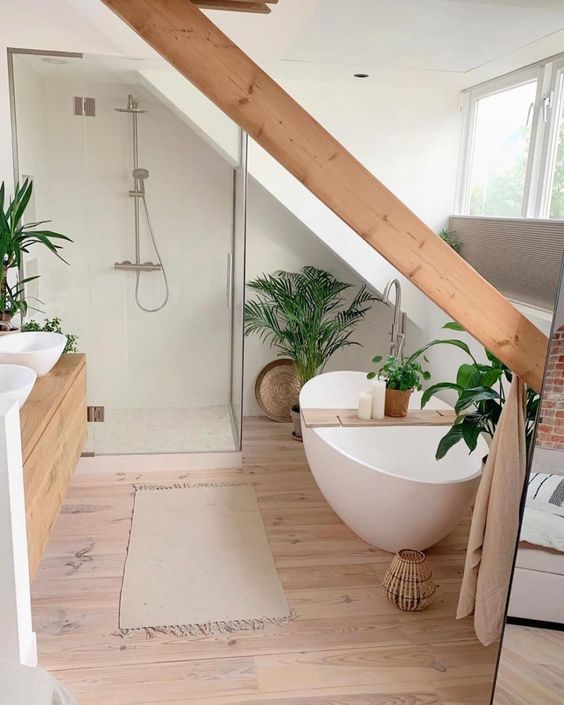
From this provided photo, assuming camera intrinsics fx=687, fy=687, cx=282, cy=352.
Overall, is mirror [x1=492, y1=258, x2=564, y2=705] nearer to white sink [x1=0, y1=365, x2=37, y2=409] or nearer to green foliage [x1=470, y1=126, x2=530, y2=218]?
white sink [x1=0, y1=365, x2=37, y2=409]

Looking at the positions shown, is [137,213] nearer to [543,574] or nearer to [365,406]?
[365,406]

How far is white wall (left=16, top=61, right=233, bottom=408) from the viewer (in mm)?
3766

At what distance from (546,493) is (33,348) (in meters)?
2.29

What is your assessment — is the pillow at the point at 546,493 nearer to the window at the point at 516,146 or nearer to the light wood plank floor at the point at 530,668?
the light wood plank floor at the point at 530,668

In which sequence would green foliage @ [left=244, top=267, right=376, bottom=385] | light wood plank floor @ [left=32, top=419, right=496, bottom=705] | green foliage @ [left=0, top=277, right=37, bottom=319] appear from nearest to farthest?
1. light wood plank floor @ [left=32, top=419, right=496, bottom=705]
2. green foliage @ [left=0, top=277, right=37, bottom=319]
3. green foliage @ [left=244, top=267, right=376, bottom=385]

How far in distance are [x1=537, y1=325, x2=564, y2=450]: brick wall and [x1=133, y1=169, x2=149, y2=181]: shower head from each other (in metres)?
2.74

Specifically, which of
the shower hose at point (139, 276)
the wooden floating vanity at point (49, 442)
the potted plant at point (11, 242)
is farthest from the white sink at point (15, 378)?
the shower hose at point (139, 276)

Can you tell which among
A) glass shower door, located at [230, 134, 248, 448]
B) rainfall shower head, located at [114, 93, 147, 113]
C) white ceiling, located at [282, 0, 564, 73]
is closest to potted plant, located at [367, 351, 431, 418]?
glass shower door, located at [230, 134, 248, 448]

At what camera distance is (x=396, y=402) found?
3.73m

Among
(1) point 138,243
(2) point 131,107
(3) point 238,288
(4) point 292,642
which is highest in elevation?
(2) point 131,107

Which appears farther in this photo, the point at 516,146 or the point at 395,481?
the point at 516,146

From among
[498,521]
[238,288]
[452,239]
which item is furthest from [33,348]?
[452,239]

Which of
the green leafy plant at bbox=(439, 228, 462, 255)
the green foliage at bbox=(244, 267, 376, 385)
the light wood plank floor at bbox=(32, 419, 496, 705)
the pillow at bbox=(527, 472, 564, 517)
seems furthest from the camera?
the green foliage at bbox=(244, 267, 376, 385)

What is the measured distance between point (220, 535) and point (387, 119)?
2.72 metres
